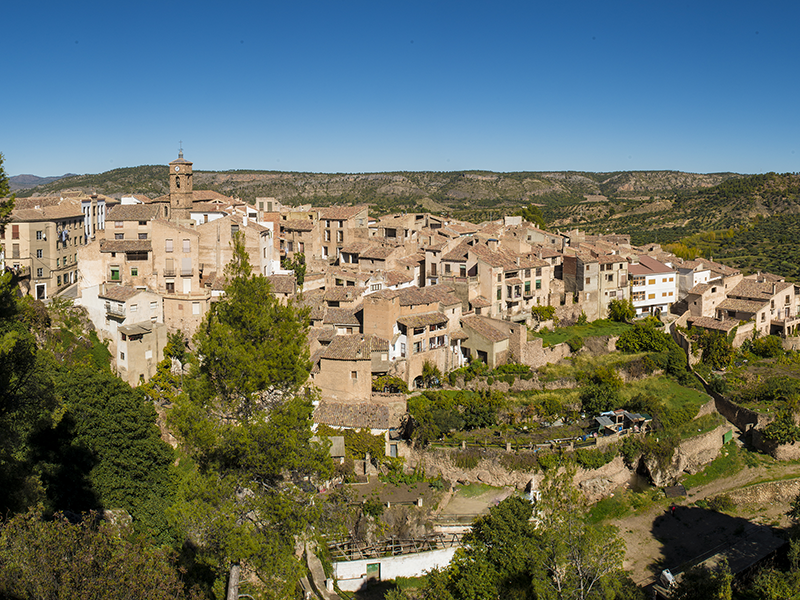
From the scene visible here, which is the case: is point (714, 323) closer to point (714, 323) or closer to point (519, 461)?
point (714, 323)

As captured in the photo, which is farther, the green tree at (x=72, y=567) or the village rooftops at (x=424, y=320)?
the village rooftops at (x=424, y=320)

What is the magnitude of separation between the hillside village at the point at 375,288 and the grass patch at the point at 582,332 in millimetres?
677

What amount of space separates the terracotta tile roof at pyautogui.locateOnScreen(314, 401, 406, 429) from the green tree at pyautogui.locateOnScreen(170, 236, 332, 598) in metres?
12.1

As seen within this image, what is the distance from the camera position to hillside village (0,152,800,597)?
35656 mm

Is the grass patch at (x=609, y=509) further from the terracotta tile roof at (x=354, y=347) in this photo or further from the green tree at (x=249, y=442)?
the green tree at (x=249, y=442)

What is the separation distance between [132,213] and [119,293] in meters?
10.6

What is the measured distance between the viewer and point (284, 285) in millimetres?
40844

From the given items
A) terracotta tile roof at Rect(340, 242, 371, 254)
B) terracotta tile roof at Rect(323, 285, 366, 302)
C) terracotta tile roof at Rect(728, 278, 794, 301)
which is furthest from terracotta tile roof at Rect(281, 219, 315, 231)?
terracotta tile roof at Rect(728, 278, 794, 301)

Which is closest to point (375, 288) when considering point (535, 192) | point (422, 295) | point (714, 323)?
point (422, 295)

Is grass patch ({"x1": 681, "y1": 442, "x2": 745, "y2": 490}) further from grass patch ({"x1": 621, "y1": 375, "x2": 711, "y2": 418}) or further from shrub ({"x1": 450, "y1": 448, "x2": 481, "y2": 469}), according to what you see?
shrub ({"x1": 450, "y1": 448, "x2": 481, "y2": 469})

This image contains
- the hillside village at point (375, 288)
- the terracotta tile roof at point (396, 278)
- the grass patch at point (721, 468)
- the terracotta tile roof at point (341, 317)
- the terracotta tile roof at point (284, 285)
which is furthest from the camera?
the terracotta tile roof at point (396, 278)

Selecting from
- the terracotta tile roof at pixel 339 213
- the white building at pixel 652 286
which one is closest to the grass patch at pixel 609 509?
the white building at pixel 652 286

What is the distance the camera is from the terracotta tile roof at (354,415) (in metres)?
32.2

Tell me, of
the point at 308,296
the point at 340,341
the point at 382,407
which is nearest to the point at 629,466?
the point at 382,407
